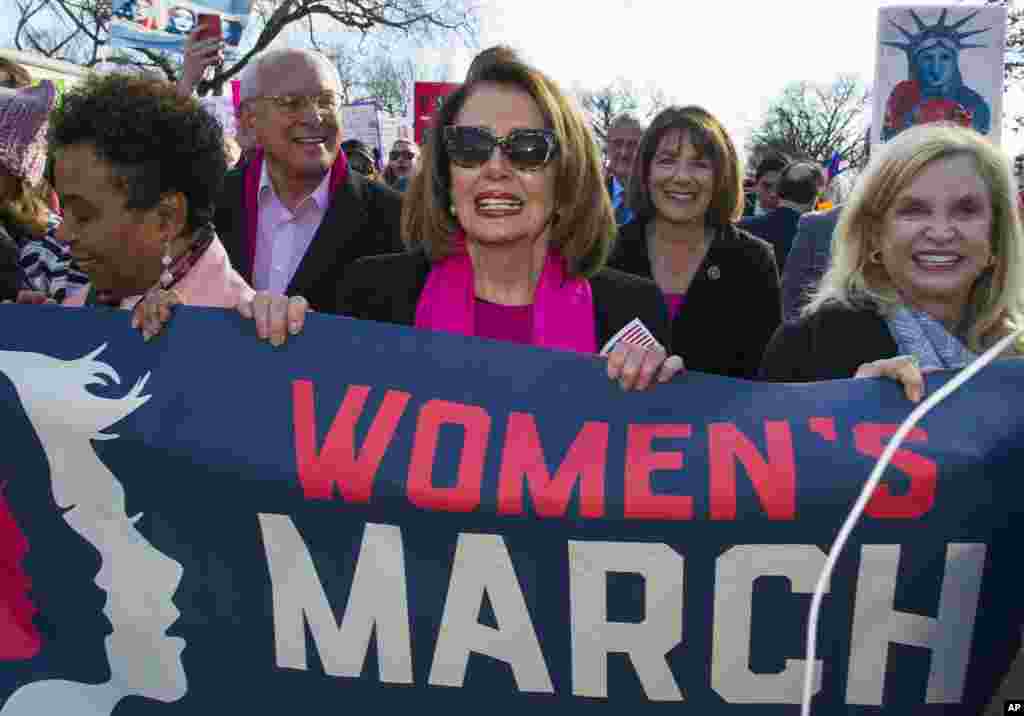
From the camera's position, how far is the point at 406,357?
8.18ft

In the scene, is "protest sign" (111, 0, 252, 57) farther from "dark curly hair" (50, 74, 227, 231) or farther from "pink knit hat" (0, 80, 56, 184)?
"dark curly hair" (50, 74, 227, 231)

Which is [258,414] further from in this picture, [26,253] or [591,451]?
[26,253]

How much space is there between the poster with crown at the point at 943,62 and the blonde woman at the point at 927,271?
480 cm

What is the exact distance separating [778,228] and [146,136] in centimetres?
447

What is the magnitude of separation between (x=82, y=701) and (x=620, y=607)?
1.12m

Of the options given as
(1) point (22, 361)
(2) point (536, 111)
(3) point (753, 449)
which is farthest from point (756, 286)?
(1) point (22, 361)

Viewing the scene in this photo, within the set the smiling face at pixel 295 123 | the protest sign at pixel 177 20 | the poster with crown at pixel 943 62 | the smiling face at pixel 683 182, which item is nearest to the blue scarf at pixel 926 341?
the smiling face at pixel 683 182

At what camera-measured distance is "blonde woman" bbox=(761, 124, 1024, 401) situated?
101 inches

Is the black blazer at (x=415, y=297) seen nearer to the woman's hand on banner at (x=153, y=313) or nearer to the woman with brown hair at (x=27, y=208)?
the woman's hand on banner at (x=153, y=313)

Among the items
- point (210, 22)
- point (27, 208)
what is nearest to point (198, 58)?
point (27, 208)

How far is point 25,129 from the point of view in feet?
11.0

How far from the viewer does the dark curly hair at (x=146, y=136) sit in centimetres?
257

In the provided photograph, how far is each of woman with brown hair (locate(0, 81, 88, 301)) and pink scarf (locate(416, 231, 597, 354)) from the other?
3.05 feet

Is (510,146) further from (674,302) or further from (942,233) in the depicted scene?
(674,302)
